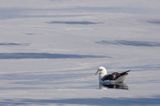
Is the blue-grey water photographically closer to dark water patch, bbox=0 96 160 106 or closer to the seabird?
dark water patch, bbox=0 96 160 106

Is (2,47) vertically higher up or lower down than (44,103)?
higher up

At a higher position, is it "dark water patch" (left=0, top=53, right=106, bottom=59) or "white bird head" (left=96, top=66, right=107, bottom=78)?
"dark water patch" (left=0, top=53, right=106, bottom=59)

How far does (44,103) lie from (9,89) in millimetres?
1976

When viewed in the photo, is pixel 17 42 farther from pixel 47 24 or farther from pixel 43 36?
pixel 47 24

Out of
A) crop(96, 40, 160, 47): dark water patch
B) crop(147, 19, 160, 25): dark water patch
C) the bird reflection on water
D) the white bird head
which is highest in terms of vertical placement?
crop(147, 19, 160, 25): dark water patch

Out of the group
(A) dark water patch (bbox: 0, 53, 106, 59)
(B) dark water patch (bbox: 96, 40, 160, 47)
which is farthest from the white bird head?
(B) dark water patch (bbox: 96, 40, 160, 47)

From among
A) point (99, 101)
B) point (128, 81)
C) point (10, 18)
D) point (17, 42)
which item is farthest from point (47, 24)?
point (99, 101)

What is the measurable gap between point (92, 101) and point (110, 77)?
10.5ft

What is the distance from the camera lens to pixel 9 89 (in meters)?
22.5

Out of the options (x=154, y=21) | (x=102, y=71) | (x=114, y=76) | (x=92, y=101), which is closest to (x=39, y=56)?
(x=102, y=71)

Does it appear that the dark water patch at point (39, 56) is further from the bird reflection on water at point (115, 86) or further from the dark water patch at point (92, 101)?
the dark water patch at point (92, 101)

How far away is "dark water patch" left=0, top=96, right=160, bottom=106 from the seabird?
7.99 ft

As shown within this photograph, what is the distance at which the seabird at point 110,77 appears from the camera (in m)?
23.9

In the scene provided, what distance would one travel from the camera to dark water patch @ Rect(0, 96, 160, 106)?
67.9 ft
